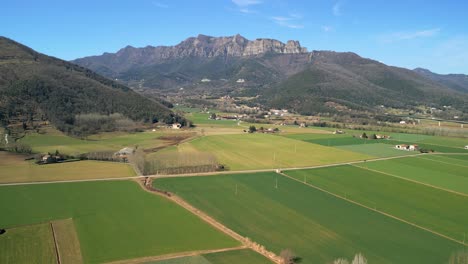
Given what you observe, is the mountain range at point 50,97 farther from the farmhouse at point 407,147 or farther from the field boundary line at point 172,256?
the field boundary line at point 172,256

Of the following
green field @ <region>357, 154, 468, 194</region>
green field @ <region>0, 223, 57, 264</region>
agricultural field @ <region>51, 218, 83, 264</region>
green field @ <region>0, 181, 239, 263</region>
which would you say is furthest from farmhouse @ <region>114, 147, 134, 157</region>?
green field @ <region>357, 154, 468, 194</region>

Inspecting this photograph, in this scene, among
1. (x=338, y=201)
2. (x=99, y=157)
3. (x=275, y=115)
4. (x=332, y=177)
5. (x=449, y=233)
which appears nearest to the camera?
(x=449, y=233)

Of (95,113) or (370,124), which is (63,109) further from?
(370,124)

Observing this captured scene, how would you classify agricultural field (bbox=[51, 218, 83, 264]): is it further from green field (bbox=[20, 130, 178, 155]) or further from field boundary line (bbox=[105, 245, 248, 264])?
green field (bbox=[20, 130, 178, 155])

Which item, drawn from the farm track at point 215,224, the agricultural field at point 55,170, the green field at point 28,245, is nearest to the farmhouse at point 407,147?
the farm track at point 215,224

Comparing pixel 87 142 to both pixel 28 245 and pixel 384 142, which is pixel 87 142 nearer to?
pixel 28 245

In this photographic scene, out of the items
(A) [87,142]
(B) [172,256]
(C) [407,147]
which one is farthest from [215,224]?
(C) [407,147]

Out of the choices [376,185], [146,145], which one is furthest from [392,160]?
[146,145]
